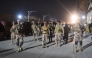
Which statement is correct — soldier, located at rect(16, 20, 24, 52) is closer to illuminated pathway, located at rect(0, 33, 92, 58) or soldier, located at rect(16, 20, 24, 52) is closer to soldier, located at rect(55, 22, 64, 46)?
illuminated pathway, located at rect(0, 33, 92, 58)

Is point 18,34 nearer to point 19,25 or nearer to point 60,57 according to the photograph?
point 19,25

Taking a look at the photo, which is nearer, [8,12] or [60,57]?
[60,57]

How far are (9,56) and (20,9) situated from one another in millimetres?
83735

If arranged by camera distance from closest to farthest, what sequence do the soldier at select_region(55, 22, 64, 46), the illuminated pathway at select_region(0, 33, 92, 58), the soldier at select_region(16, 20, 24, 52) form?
1. the illuminated pathway at select_region(0, 33, 92, 58)
2. the soldier at select_region(16, 20, 24, 52)
3. the soldier at select_region(55, 22, 64, 46)

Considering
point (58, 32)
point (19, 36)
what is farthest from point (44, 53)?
point (58, 32)

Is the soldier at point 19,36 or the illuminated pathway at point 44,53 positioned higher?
the soldier at point 19,36

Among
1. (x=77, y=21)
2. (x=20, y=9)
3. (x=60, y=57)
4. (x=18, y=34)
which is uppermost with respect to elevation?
(x=20, y=9)

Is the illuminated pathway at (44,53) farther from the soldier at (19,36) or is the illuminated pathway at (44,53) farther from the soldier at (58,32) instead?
the soldier at (58,32)

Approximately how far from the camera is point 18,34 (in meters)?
11.4

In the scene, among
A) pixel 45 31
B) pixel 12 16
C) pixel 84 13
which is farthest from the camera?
pixel 12 16

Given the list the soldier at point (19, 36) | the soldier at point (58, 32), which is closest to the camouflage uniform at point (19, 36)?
the soldier at point (19, 36)

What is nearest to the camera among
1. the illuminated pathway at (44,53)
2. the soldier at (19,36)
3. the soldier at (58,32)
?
the illuminated pathway at (44,53)

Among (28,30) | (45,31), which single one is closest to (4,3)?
(28,30)

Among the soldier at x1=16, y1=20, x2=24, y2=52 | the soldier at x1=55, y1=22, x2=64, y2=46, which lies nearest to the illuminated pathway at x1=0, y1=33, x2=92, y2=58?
the soldier at x1=16, y1=20, x2=24, y2=52
